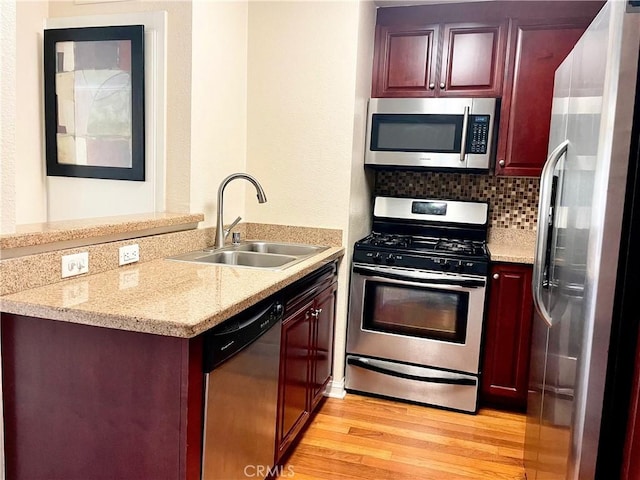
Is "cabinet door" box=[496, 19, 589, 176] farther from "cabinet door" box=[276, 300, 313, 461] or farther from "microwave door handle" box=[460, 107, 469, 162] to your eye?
"cabinet door" box=[276, 300, 313, 461]

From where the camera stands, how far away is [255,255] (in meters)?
2.53

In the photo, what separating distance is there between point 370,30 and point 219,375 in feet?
7.60

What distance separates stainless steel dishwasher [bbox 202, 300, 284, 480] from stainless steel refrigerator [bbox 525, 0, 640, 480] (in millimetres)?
989

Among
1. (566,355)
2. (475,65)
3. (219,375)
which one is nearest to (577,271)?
(566,355)

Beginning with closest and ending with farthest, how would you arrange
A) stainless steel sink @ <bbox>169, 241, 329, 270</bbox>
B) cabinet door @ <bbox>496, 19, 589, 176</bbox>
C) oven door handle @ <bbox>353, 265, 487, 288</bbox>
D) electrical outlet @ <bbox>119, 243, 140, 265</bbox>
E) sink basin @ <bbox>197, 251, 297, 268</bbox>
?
electrical outlet @ <bbox>119, 243, 140, 265</bbox>, stainless steel sink @ <bbox>169, 241, 329, 270</bbox>, sink basin @ <bbox>197, 251, 297, 268</bbox>, oven door handle @ <bbox>353, 265, 487, 288</bbox>, cabinet door @ <bbox>496, 19, 589, 176</bbox>

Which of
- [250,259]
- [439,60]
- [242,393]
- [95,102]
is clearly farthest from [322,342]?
[439,60]

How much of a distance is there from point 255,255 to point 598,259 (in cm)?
163

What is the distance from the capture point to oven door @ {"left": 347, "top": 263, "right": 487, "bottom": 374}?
2734mm

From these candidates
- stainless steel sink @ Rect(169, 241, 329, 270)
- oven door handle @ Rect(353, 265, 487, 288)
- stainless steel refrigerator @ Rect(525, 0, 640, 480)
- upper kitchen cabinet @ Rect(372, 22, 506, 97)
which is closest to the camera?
stainless steel refrigerator @ Rect(525, 0, 640, 480)

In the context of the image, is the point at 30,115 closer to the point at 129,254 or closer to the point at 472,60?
the point at 129,254

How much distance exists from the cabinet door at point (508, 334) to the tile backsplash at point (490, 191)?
0.65 m

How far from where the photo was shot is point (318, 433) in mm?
2500

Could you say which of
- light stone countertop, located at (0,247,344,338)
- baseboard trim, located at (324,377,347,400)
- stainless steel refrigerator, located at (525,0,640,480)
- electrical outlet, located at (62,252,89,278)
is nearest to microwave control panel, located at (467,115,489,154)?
stainless steel refrigerator, located at (525,0,640,480)

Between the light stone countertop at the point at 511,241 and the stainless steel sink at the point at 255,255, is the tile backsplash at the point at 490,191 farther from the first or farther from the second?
the stainless steel sink at the point at 255,255
